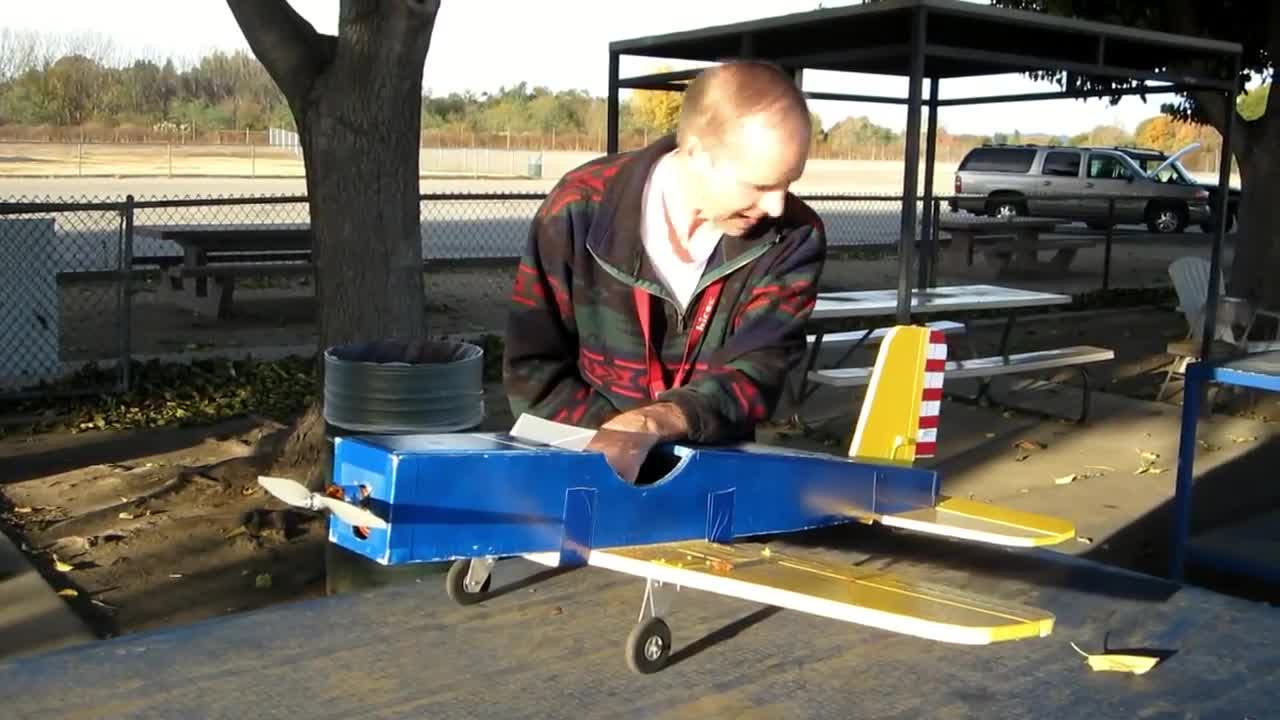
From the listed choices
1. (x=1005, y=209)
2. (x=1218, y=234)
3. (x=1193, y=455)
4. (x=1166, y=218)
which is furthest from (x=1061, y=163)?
(x=1193, y=455)

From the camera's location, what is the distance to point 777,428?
7250 millimetres

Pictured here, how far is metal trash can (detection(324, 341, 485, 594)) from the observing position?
3.41m

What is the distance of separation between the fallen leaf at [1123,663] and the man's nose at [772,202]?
108 cm

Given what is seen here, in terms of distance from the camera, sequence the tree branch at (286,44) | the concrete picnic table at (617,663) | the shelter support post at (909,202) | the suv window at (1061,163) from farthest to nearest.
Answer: the suv window at (1061,163), the shelter support post at (909,202), the tree branch at (286,44), the concrete picnic table at (617,663)

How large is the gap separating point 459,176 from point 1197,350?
1382 inches

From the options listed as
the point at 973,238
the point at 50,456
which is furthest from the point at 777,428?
the point at 973,238

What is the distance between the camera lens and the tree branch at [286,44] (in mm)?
5566

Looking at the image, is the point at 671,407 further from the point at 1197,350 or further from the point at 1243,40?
the point at 1243,40

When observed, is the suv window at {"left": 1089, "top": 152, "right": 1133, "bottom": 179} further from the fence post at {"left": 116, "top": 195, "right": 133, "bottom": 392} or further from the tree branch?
the tree branch

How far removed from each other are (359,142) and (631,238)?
3.53 m

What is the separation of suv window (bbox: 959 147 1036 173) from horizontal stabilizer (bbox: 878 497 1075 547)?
2836cm

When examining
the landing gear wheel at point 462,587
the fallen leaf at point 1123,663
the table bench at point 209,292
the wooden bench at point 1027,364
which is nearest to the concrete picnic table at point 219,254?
the table bench at point 209,292

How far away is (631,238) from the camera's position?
7.47 feet

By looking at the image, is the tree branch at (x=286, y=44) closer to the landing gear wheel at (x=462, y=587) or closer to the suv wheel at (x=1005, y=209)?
the landing gear wheel at (x=462, y=587)
